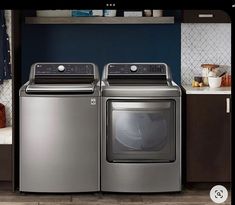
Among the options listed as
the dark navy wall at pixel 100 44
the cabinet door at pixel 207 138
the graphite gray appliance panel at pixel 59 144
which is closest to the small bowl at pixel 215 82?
the cabinet door at pixel 207 138

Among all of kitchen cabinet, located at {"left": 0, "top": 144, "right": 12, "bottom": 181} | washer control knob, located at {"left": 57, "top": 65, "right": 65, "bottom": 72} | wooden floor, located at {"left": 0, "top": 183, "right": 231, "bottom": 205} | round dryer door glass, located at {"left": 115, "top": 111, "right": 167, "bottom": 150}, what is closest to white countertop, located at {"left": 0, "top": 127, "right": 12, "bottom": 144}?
kitchen cabinet, located at {"left": 0, "top": 144, "right": 12, "bottom": 181}

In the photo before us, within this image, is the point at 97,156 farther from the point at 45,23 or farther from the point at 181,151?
the point at 45,23

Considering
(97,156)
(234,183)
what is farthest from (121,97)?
(234,183)

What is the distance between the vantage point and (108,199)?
2.57 metres

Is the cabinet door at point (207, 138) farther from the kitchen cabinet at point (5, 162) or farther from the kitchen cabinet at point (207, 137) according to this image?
the kitchen cabinet at point (5, 162)

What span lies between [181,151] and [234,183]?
Answer: 238 centimetres

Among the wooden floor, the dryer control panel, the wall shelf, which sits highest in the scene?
the wall shelf

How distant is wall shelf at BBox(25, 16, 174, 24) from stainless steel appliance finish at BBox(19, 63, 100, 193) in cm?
39

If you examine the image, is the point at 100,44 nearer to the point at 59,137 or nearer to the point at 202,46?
the point at 202,46

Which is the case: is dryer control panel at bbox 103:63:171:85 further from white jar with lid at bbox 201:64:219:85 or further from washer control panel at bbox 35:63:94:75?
white jar with lid at bbox 201:64:219:85

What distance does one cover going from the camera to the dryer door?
252 centimetres

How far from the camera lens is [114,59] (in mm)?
3020

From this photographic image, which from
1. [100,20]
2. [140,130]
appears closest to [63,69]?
[100,20]

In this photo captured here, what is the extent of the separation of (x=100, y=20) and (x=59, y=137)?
28.4 inches
